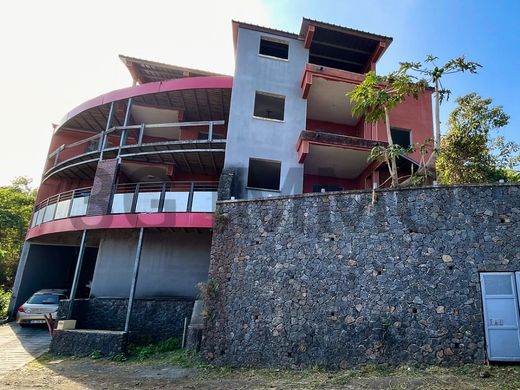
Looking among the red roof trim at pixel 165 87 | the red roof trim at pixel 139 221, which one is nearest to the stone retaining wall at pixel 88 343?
the red roof trim at pixel 139 221

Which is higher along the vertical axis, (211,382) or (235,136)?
(235,136)

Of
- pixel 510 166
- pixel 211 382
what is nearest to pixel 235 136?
pixel 211 382

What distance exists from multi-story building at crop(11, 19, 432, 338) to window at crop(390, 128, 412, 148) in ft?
0.16

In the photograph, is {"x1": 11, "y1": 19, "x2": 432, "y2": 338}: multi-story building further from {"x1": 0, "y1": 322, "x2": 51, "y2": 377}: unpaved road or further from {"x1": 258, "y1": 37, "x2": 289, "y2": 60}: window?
{"x1": 0, "y1": 322, "x2": 51, "y2": 377}: unpaved road

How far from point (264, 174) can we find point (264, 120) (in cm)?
229

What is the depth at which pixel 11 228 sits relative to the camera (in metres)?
22.8

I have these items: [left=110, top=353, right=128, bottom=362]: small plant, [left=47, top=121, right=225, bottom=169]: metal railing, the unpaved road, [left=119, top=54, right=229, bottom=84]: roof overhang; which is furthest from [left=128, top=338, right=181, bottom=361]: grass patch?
[left=119, top=54, right=229, bottom=84]: roof overhang

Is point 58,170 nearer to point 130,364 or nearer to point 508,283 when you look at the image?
point 130,364

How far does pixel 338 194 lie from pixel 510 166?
24.9 ft

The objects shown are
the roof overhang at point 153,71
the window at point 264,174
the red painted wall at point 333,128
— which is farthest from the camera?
the red painted wall at point 333,128

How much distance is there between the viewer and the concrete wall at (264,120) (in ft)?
42.2

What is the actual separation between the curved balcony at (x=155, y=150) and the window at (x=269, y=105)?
2083 millimetres

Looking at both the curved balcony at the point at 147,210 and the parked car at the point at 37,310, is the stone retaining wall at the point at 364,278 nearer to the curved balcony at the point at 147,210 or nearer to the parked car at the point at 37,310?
the curved balcony at the point at 147,210

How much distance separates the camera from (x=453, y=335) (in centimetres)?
772
